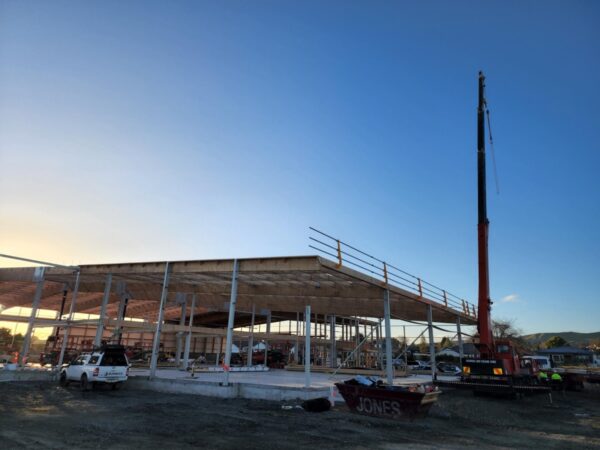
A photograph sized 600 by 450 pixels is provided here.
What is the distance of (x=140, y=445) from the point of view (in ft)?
26.5

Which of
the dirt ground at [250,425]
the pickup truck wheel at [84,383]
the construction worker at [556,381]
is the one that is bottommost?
the dirt ground at [250,425]

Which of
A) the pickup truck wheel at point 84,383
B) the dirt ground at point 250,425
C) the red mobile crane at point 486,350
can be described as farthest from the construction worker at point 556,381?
the pickup truck wheel at point 84,383

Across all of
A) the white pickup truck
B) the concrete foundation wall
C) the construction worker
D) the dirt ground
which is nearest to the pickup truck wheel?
the white pickup truck

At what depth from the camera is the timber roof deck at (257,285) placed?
55.4 feet

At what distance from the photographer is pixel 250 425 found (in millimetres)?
10469

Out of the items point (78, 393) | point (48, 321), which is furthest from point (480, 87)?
point (48, 321)

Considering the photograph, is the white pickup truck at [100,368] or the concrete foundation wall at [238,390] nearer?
the concrete foundation wall at [238,390]

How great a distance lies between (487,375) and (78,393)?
57.6ft

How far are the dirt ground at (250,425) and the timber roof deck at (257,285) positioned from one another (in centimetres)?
521

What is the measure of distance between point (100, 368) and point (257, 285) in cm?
813

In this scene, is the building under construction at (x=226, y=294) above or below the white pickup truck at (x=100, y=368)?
above

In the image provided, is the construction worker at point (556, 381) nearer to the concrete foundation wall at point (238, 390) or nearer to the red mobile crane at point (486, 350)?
the red mobile crane at point (486, 350)

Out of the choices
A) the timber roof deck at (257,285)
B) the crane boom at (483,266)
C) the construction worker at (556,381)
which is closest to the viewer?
the timber roof deck at (257,285)

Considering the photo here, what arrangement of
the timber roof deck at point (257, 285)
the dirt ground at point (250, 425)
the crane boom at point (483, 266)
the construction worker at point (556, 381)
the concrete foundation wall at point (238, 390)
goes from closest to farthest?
the dirt ground at point (250, 425)
the concrete foundation wall at point (238, 390)
the timber roof deck at point (257, 285)
the crane boom at point (483, 266)
the construction worker at point (556, 381)
